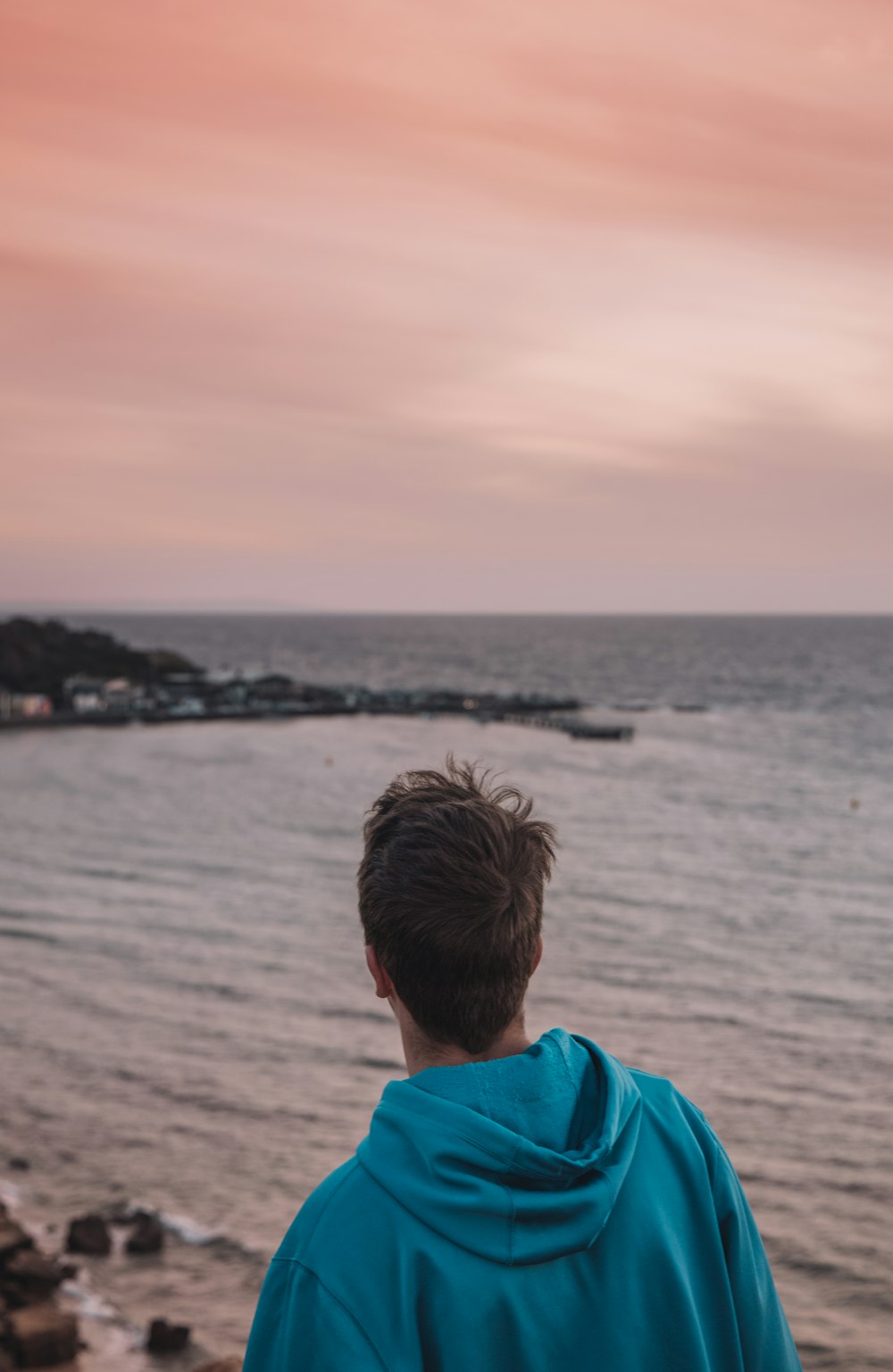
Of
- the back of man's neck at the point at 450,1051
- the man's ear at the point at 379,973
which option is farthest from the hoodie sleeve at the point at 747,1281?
the man's ear at the point at 379,973

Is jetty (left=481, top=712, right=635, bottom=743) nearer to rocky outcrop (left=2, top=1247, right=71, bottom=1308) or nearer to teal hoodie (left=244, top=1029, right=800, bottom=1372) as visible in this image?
rocky outcrop (left=2, top=1247, right=71, bottom=1308)

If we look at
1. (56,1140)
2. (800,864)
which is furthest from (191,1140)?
(800,864)

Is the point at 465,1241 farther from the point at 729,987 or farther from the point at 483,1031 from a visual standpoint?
the point at 729,987

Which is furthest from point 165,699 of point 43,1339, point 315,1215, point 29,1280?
point 315,1215

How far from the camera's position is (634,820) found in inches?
1585

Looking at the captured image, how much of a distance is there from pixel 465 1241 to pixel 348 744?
64305 millimetres

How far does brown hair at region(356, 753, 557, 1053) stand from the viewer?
5.96ft

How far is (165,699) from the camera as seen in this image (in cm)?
8569

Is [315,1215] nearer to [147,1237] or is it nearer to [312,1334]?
[312,1334]

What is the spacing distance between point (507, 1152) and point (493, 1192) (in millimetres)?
55

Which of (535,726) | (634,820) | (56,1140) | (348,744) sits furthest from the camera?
(535,726)

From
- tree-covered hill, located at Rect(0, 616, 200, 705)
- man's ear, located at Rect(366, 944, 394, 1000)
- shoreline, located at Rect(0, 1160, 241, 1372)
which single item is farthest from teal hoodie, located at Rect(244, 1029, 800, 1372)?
tree-covered hill, located at Rect(0, 616, 200, 705)

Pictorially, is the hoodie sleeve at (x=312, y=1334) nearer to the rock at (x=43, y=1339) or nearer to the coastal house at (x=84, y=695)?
the rock at (x=43, y=1339)

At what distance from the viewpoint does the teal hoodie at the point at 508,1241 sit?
1639mm
